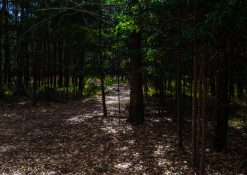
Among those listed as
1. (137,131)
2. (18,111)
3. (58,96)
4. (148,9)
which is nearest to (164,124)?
(137,131)

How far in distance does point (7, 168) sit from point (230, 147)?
8.15m

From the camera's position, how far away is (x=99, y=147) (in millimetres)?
Answer: 13453

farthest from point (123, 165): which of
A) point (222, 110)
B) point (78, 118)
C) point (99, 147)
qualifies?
point (78, 118)

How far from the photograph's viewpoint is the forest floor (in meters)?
11.0

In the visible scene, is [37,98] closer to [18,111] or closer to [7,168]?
[18,111]

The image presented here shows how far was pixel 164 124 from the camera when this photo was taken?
17.3 meters

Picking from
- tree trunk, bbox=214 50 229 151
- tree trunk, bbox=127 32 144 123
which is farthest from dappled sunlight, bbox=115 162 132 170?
tree trunk, bbox=127 32 144 123

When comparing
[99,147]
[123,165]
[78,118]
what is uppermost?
[78,118]

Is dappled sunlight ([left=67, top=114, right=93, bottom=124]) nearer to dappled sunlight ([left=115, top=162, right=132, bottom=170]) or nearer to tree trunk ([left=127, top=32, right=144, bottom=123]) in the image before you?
tree trunk ([left=127, top=32, right=144, bottom=123])

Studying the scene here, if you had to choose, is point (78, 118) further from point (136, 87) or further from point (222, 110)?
point (222, 110)

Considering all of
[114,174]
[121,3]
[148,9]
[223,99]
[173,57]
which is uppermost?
[121,3]

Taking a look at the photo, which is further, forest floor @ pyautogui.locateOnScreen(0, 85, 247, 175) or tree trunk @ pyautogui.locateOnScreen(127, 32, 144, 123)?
tree trunk @ pyautogui.locateOnScreen(127, 32, 144, 123)

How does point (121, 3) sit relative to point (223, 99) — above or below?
above

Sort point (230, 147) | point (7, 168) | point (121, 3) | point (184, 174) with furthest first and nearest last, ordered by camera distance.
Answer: point (121, 3)
point (230, 147)
point (7, 168)
point (184, 174)
